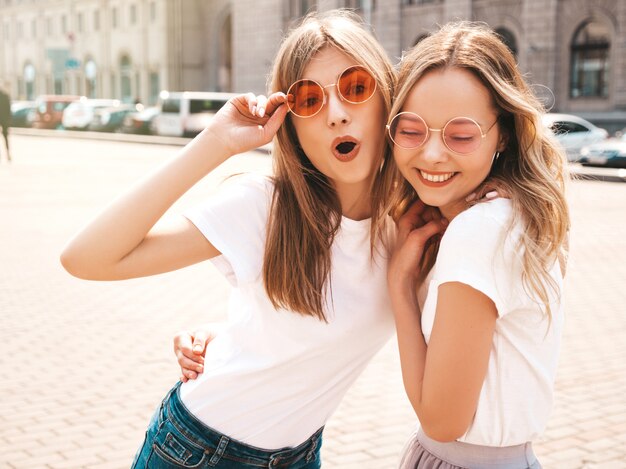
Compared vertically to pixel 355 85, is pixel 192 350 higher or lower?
lower

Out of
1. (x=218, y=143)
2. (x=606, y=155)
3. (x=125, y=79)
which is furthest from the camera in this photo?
(x=125, y=79)

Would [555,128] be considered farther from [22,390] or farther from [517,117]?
[22,390]

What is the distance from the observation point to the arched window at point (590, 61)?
105 ft

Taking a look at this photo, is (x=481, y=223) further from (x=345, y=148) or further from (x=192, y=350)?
(x=192, y=350)

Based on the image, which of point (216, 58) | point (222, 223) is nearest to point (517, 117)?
point (222, 223)

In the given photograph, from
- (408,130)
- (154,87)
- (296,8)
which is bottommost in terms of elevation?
(154,87)

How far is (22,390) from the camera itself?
16.8ft

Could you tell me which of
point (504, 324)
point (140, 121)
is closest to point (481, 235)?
point (504, 324)

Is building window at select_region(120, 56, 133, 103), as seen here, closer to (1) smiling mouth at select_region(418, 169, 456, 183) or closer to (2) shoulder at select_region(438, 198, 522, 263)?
(1) smiling mouth at select_region(418, 169, 456, 183)

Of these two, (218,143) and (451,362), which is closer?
(451,362)

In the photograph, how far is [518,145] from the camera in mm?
1870

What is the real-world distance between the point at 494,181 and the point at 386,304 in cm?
41

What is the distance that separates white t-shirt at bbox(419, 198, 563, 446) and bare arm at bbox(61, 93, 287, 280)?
1.97ft

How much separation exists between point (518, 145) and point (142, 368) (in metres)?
4.19
